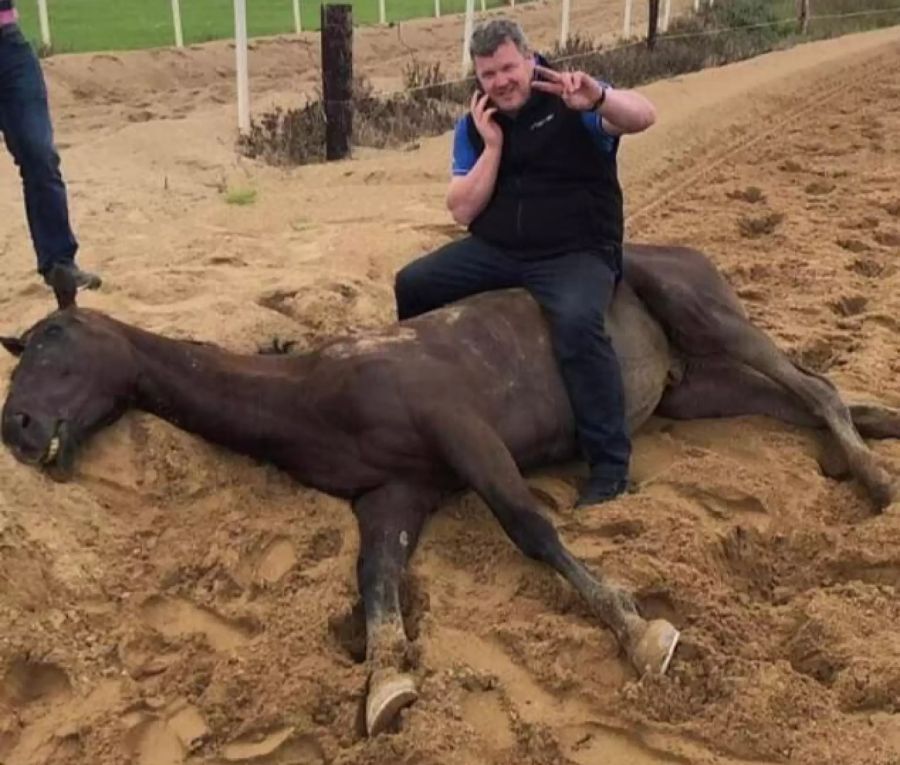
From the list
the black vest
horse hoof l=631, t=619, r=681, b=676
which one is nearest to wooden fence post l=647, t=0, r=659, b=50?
the black vest

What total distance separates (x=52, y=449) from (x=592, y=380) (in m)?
1.92

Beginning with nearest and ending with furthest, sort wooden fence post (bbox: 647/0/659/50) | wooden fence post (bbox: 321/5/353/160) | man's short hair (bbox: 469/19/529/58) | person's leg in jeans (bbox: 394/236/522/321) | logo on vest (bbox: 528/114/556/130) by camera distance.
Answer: man's short hair (bbox: 469/19/529/58) → logo on vest (bbox: 528/114/556/130) → person's leg in jeans (bbox: 394/236/522/321) → wooden fence post (bbox: 321/5/353/160) → wooden fence post (bbox: 647/0/659/50)

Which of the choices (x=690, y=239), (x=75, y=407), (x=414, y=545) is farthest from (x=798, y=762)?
(x=690, y=239)

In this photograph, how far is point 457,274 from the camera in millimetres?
5387

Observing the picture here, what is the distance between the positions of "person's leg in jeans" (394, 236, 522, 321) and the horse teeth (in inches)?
63.1

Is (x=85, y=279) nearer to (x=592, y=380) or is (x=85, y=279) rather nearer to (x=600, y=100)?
(x=592, y=380)

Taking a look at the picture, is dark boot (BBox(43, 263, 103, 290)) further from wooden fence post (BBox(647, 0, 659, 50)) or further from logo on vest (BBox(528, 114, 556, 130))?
wooden fence post (BBox(647, 0, 659, 50))

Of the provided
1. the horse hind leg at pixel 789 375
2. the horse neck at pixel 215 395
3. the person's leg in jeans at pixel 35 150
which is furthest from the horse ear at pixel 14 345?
the horse hind leg at pixel 789 375

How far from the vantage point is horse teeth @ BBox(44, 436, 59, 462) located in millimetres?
4480

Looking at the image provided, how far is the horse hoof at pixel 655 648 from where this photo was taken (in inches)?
151

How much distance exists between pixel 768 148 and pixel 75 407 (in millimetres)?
7653

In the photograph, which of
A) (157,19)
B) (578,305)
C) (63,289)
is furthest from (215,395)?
(157,19)

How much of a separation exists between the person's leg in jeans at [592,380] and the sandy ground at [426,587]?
0.16m

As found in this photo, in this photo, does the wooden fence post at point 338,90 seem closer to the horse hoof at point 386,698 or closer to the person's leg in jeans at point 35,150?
the person's leg in jeans at point 35,150
